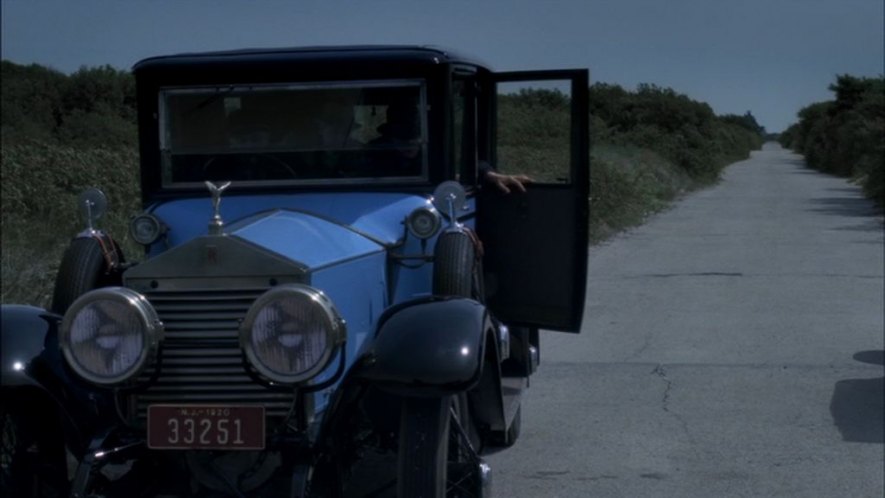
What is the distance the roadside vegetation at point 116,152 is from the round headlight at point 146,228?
94.9 inches

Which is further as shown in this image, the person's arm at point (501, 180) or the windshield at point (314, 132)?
the person's arm at point (501, 180)

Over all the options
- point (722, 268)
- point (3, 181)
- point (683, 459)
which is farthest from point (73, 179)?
point (683, 459)

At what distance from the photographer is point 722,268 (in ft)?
52.4

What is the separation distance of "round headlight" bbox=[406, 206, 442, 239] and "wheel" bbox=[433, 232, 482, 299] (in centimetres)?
7

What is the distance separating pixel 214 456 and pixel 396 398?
2.43ft

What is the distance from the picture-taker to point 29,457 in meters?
4.96

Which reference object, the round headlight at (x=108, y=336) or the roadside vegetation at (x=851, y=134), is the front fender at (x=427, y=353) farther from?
the roadside vegetation at (x=851, y=134)

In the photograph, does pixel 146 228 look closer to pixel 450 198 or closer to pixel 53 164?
pixel 450 198

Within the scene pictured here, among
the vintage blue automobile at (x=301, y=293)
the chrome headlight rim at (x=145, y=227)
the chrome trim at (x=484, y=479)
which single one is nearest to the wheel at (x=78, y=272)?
the vintage blue automobile at (x=301, y=293)

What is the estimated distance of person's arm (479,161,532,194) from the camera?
662 cm

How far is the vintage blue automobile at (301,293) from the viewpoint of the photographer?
435 cm

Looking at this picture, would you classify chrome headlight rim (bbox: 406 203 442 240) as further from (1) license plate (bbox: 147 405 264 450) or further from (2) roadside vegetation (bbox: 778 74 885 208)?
(2) roadside vegetation (bbox: 778 74 885 208)

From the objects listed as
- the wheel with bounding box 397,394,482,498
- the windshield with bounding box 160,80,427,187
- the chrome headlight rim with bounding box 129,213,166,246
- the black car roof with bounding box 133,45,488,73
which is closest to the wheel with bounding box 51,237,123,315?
the chrome headlight rim with bounding box 129,213,166,246

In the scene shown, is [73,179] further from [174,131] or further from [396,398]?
[396,398]
